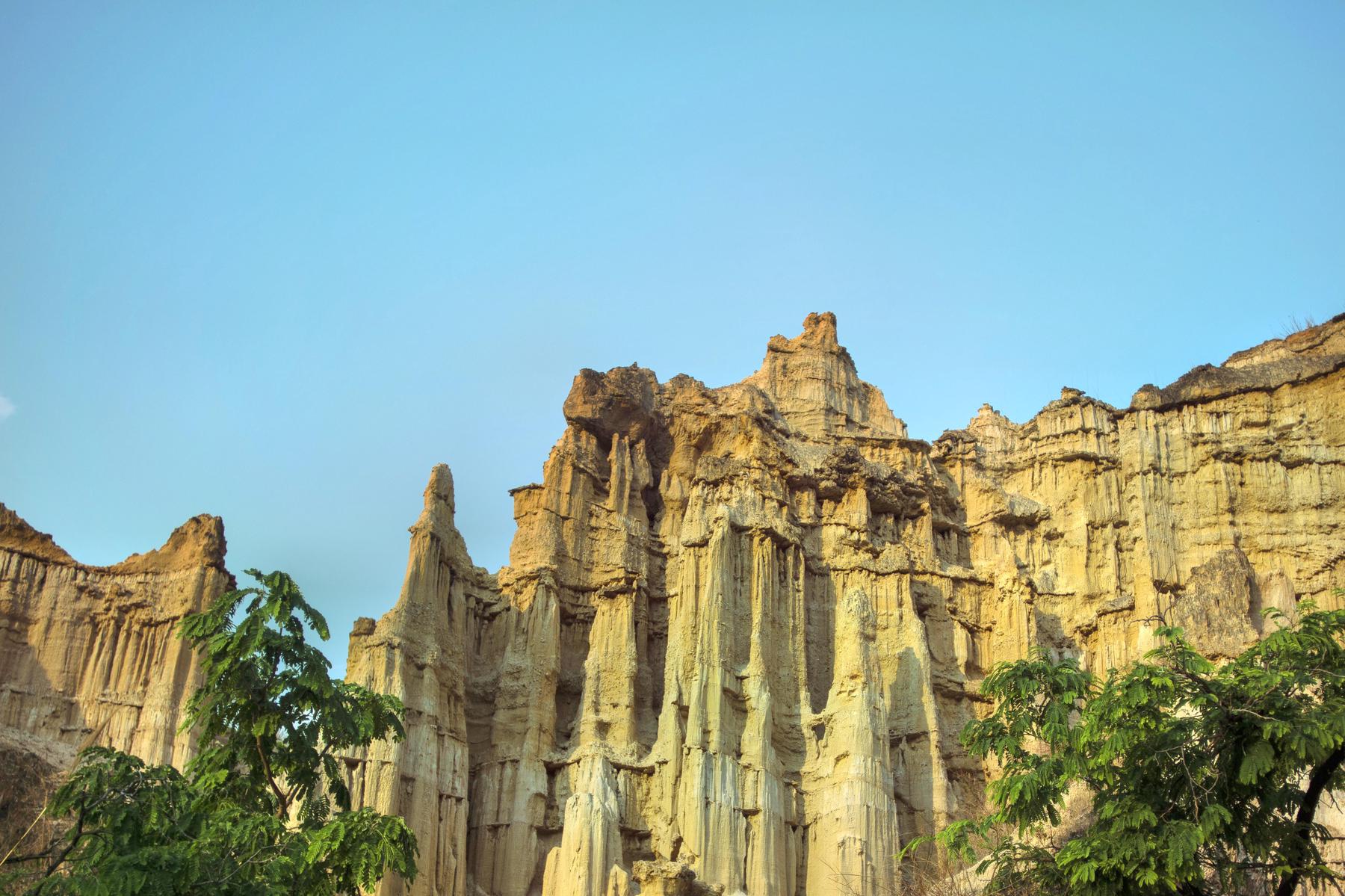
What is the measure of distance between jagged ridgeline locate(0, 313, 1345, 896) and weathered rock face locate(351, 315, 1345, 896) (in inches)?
5.0

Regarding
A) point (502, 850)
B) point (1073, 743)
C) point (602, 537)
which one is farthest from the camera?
point (602, 537)

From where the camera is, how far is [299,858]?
23703mm

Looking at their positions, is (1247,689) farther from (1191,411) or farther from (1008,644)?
(1191,411)

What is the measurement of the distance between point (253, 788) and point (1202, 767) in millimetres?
15443

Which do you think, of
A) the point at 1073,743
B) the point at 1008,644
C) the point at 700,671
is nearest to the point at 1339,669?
the point at 1073,743

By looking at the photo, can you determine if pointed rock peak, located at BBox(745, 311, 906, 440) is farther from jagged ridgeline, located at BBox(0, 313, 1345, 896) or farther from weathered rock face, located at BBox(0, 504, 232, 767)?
weathered rock face, located at BBox(0, 504, 232, 767)

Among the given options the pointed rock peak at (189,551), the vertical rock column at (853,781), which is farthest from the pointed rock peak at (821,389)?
the pointed rock peak at (189,551)

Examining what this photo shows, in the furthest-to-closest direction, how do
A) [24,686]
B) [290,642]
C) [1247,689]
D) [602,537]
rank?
[602,537] < [24,686] < [290,642] < [1247,689]

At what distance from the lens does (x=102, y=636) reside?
2333 inches

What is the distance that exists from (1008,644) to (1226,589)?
8.95 m

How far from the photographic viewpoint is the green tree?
69.3ft

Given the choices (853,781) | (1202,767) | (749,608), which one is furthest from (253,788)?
(749,608)

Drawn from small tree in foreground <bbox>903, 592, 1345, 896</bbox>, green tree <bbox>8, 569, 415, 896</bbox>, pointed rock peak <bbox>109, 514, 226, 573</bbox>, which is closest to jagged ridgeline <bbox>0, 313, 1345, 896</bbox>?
pointed rock peak <bbox>109, 514, 226, 573</bbox>

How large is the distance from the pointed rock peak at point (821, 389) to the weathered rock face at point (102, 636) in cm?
2510
